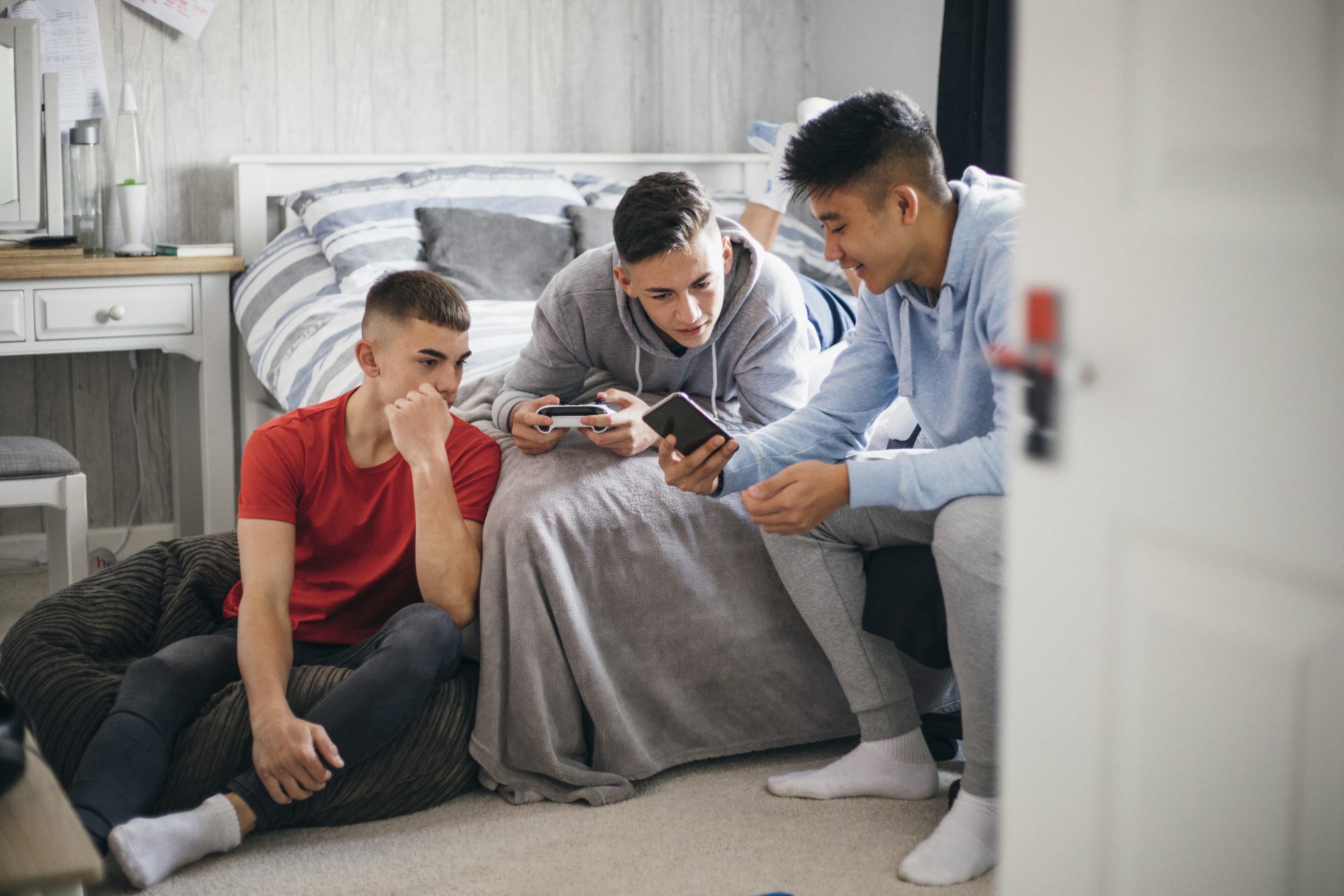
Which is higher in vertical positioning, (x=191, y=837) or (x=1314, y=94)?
(x=1314, y=94)

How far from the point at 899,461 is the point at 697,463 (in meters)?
0.27

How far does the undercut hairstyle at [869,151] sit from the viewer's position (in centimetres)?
152

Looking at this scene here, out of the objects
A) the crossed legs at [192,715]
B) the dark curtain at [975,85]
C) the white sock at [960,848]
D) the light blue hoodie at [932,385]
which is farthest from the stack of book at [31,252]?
the white sock at [960,848]

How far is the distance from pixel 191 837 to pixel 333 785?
18cm

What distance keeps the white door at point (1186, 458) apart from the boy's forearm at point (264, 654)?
95 cm

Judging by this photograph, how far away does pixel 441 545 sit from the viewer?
5.24ft

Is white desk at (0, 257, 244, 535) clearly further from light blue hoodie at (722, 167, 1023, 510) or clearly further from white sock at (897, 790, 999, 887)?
white sock at (897, 790, 999, 887)

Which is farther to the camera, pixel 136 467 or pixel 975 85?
pixel 136 467

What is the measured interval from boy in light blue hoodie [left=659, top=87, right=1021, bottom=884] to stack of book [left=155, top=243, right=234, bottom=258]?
1.65 meters

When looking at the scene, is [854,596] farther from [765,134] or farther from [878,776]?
[765,134]

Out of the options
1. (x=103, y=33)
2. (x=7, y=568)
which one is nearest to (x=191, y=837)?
(x=7, y=568)

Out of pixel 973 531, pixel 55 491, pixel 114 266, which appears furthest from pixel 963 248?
pixel 114 266

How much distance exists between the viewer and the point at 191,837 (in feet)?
4.49

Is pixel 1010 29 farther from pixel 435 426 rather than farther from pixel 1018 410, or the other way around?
pixel 1018 410
